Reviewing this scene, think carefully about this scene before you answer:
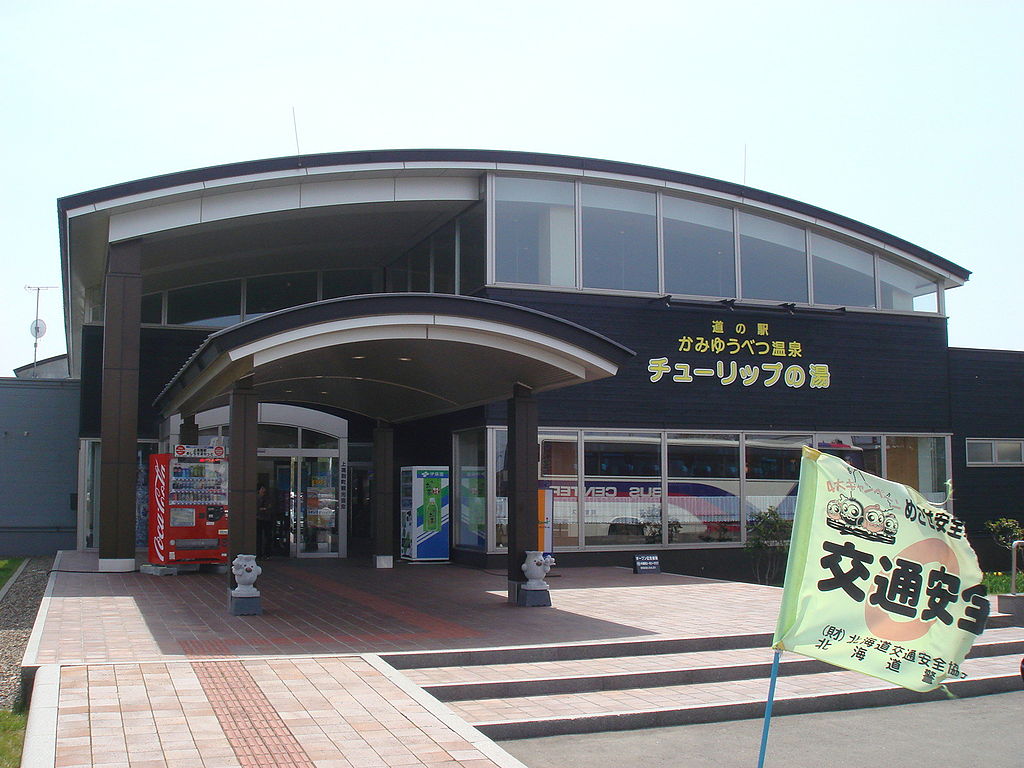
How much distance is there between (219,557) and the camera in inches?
655

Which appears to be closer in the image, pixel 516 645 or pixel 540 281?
pixel 516 645

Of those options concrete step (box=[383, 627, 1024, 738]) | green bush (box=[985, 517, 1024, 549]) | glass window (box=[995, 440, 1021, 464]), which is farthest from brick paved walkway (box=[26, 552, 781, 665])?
glass window (box=[995, 440, 1021, 464])

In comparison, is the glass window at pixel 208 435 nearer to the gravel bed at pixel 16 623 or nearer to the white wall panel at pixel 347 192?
the gravel bed at pixel 16 623

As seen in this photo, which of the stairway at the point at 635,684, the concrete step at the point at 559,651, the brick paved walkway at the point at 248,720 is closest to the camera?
the brick paved walkway at the point at 248,720

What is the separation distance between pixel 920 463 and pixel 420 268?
11.1 metres

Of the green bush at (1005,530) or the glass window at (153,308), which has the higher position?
the glass window at (153,308)

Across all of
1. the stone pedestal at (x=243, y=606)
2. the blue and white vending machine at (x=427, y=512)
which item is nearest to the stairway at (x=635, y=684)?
the stone pedestal at (x=243, y=606)

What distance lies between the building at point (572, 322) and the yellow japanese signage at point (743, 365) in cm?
4

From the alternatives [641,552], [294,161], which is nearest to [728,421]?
[641,552]

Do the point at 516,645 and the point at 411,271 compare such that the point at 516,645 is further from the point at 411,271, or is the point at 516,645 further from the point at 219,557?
the point at 411,271

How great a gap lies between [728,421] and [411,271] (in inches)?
279

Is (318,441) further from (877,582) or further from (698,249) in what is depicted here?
(877,582)

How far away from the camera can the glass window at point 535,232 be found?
17875mm

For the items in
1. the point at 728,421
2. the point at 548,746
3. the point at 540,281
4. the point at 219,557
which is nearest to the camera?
the point at 548,746
